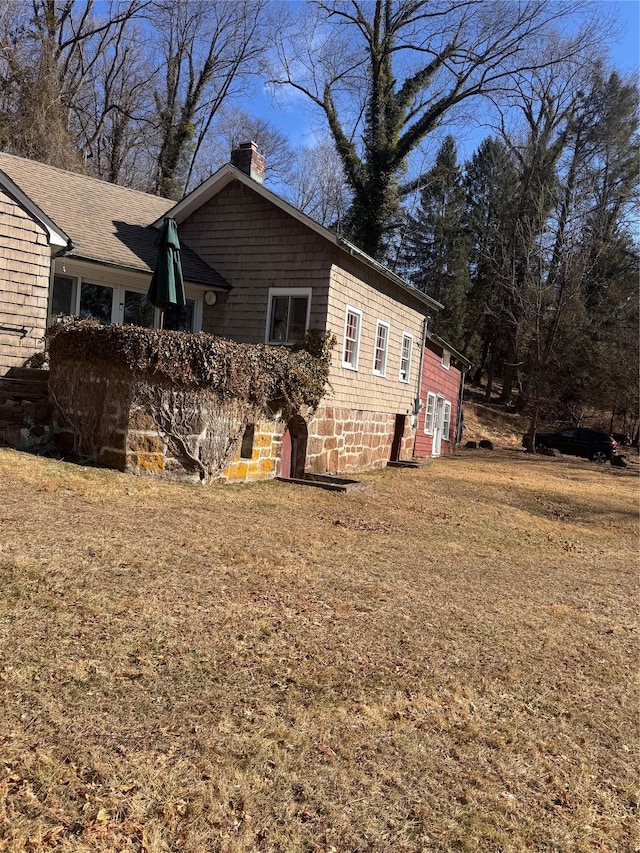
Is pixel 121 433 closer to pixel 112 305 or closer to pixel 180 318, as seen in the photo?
pixel 112 305

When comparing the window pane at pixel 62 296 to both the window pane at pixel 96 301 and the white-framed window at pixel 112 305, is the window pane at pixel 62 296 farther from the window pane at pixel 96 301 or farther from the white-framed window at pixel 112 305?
the window pane at pixel 96 301

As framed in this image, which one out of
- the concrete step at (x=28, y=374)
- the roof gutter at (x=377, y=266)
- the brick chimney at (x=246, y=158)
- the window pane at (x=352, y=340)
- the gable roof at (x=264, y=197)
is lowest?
the concrete step at (x=28, y=374)

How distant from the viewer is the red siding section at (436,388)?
19464 millimetres

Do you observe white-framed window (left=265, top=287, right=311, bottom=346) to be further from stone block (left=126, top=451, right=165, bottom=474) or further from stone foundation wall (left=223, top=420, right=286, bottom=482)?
stone block (left=126, top=451, right=165, bottom=474)

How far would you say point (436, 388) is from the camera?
20984 mm

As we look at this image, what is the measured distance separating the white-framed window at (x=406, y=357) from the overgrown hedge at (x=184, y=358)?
6775 mm

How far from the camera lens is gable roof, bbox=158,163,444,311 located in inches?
482

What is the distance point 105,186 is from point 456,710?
15.9 m

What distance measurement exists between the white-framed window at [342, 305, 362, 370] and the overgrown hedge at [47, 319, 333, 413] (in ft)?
A: 9.39

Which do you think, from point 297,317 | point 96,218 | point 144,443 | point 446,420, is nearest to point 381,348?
point 297,317

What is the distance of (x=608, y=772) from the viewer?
123 inches

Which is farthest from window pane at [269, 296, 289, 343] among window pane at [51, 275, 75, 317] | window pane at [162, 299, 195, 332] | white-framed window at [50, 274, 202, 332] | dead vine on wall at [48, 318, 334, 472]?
window pane at [51, 275, 75, 317]

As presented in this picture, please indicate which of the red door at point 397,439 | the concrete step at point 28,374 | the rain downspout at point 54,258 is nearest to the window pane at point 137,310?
the rain downspout at point 54,258

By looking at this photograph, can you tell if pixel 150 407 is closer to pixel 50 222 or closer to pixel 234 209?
pixel 50 222
